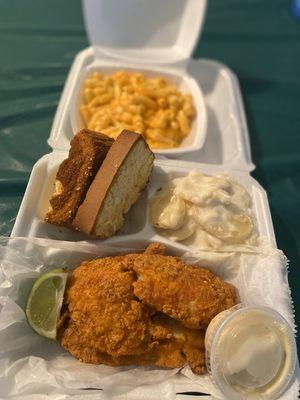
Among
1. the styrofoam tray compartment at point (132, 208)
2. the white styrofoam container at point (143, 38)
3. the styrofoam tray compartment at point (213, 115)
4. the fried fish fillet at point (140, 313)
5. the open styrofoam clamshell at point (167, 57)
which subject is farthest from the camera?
the white styrofoam container at point (143, 38)

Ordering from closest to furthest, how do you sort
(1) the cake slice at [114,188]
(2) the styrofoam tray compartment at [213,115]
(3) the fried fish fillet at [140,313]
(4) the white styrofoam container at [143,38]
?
1. (3) the fried fish fillet at [140,313]
2. (1) the cake slice at [114,188]
3. (2) the styrofoam tray compartment at [213,115]
4. (4) the white styrofoam container at [143,38]

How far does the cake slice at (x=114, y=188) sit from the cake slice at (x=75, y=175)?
33 millimetres

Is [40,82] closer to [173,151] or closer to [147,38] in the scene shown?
[147,38]

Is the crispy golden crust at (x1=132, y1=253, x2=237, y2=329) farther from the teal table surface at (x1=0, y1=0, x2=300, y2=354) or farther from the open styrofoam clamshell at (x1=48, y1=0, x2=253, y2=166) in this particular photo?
the open styrofoam clamshell at (x1=48, y1=0, x2=253, y2=166)

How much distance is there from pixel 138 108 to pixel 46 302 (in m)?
1.27

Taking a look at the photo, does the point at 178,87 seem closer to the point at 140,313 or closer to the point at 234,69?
Answer: the point at 234,69

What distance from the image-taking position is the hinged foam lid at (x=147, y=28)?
2.79 m

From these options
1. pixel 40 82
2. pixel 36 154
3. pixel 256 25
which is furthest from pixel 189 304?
pixel 256 25

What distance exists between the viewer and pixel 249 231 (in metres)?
1.80

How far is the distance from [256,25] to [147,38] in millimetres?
1135

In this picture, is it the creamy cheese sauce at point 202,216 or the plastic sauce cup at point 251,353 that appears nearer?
the plastic sauce cup at point 251,353

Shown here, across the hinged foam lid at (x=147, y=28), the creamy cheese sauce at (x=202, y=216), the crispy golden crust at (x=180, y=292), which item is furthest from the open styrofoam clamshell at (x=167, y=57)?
the crispy golden crust at (x=180, y=292)

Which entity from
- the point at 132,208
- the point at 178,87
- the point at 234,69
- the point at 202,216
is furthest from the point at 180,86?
the point at 202,216

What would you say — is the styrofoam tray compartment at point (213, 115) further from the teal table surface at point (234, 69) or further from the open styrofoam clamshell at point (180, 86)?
the teal table surface at point (234, 69)
